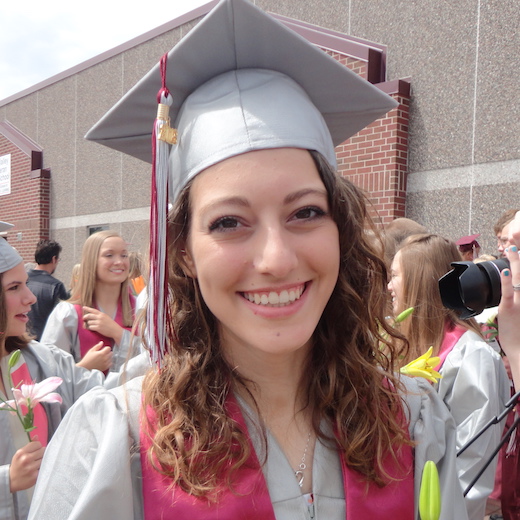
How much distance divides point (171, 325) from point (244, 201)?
42 cm

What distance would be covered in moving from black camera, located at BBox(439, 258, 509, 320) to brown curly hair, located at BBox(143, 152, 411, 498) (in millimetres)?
224

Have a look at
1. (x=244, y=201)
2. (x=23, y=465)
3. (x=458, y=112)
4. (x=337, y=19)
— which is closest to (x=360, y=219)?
(x=244, y=201)

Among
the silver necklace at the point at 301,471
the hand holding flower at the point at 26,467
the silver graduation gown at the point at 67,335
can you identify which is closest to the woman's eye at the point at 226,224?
the silver necklace at the point at 301,471

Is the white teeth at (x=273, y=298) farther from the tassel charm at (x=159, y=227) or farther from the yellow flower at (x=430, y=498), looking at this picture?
the yellow flower at (x=430, y=498)

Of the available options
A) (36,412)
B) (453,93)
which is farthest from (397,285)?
(453,93)

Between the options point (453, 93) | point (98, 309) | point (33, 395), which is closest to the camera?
point (33, 395)

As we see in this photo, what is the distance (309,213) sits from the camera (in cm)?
128

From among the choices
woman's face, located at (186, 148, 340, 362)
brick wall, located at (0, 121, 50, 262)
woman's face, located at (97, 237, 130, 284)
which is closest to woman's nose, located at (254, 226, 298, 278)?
woman's face, located at (186, 148, 340, 362)

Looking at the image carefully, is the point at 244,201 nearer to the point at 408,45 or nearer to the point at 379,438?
the point at 379,438

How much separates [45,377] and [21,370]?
0.13 metres

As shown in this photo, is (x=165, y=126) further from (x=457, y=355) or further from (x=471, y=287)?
(x=457, y=355)

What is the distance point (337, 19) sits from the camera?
656 centimetres

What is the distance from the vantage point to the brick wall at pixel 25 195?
11477mm

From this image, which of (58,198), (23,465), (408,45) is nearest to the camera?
(23,465)
